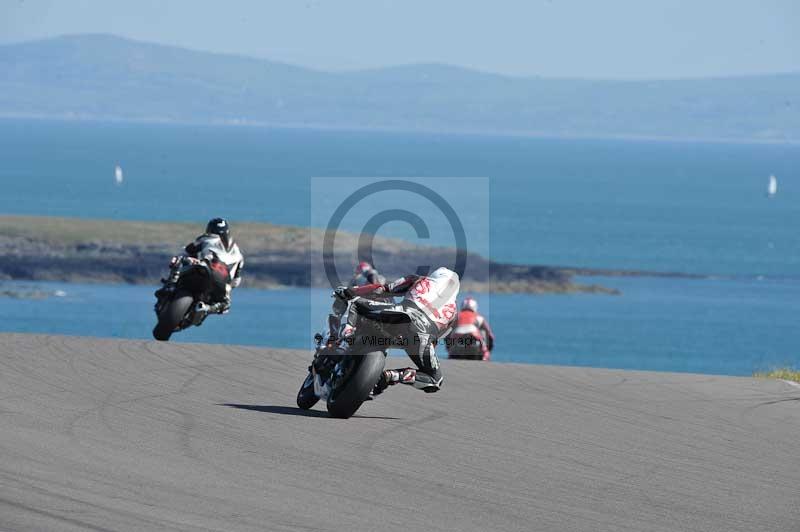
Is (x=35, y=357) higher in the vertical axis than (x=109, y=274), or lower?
higher

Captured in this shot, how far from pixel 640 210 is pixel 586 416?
622ft

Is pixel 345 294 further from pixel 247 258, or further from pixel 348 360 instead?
pixel 247 258

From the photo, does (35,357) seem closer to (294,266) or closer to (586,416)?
(586,416)

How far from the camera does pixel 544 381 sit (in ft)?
47.9

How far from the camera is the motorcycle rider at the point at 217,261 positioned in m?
18.0

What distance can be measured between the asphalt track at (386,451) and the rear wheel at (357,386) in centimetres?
19

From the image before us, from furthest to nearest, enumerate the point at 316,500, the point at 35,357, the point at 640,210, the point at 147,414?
the point at 640,210, the point at 35,357, the point at 147,414, the point at 316,500

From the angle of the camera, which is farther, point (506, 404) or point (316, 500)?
point (506, 404)

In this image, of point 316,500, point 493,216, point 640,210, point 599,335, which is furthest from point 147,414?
point 640,210

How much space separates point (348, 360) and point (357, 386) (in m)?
0.22

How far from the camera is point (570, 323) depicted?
9456 cm

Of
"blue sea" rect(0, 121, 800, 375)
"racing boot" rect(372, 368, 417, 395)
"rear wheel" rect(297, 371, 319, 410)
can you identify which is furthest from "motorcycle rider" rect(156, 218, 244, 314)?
"blue sea" rect(0, 121, 800, 375)

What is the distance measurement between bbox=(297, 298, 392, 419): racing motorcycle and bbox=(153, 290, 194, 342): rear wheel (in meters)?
6.55

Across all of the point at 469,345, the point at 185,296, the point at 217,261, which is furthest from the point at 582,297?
the point at 185,296
